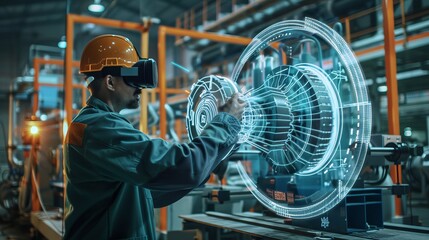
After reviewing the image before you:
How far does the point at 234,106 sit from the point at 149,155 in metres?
0.46

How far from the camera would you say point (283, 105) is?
2.21m

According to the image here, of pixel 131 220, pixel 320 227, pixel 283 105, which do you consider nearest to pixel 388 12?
pixel 283 105

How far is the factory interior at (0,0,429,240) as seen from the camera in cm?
221

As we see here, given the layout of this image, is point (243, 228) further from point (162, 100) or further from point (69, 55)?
point (69, 55)

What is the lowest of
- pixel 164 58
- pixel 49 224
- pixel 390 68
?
pixel 49 224

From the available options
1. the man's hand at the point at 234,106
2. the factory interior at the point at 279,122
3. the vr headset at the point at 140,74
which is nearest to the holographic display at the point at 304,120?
the factory interior at the point at 279,122

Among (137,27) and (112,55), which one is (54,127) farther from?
(112,55)

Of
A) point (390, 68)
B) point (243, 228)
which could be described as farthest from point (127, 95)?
point (390, 68)

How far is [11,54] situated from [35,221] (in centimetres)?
678

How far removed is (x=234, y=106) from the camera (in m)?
1.82

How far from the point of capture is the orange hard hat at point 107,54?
191 cm

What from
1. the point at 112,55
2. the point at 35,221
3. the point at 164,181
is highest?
the point at 112,55

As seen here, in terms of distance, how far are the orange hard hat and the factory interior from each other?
0.54ft

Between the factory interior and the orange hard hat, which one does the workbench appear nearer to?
the factory interior
